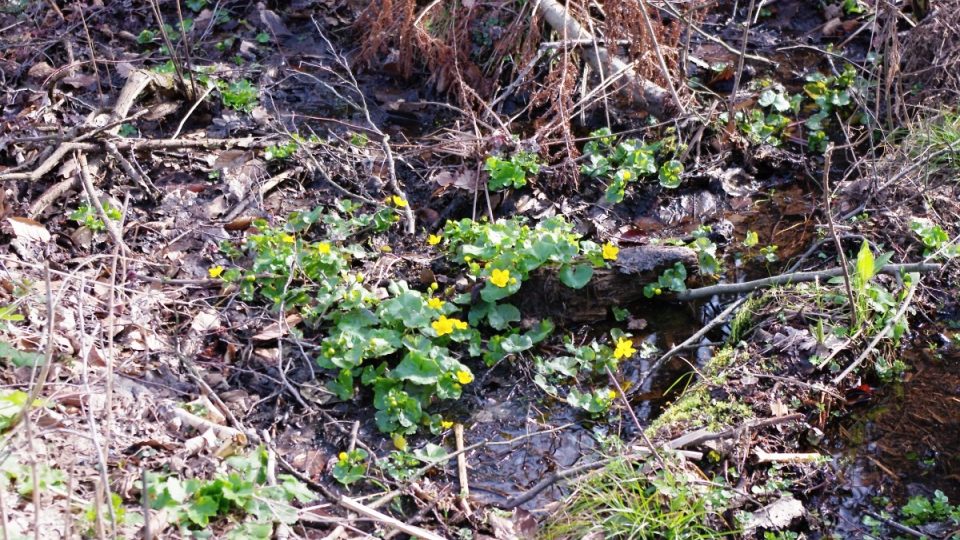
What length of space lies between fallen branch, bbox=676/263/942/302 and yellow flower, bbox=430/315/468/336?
1.04 m

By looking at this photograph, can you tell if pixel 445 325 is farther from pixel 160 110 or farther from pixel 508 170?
pixel 160 110

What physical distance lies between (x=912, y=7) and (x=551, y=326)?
3.57 metres

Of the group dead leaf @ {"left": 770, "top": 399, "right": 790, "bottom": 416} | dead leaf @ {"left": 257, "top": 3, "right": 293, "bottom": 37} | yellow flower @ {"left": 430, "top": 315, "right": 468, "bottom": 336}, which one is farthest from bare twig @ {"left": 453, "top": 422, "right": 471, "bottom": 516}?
dead leaf @ {"left": 257, "top": 3, "right": 293, "bottom": 37}

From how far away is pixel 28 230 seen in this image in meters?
3.86

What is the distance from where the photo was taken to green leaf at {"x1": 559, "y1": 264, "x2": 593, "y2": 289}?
3.75 metres

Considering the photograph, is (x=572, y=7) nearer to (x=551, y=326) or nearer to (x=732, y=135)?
(x=732, y=135)

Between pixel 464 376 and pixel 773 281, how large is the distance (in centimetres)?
147

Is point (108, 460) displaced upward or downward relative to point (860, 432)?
upward

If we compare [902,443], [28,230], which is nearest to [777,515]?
[902,443]

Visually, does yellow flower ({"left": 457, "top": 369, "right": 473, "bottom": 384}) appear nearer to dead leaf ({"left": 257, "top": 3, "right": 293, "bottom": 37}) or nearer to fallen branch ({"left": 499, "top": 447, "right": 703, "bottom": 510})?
fallen branch ({"left": 499, "top": 447, "right": 703, "bottom": 510})

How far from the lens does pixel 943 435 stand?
→ 3.43 meters

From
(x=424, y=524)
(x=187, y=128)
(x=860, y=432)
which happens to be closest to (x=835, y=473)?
(x=860, y=432)

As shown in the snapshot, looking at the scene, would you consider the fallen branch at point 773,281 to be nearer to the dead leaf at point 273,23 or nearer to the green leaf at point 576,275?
the green leaf at point 576,275

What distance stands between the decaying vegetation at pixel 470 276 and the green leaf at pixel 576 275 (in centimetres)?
6
